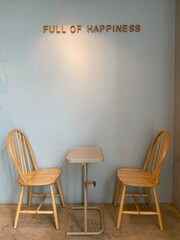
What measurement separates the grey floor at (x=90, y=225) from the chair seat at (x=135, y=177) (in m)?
0.42

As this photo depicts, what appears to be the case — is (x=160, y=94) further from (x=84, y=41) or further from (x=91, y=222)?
(x=91, y=222)

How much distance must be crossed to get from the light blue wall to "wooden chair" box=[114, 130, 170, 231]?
0.12 m

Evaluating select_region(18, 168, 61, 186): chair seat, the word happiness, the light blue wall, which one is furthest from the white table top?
the word happiness

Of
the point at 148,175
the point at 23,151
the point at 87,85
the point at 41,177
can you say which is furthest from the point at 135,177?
the point at 23,151

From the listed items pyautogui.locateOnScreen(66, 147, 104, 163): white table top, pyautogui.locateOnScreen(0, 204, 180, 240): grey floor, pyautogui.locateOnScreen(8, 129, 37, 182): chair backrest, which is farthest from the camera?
pyautogui.locateOnScreen(8, 129, 37, 182): chair backrest

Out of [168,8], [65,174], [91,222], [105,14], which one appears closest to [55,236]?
[91,222]

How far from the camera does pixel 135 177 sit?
6.41ft

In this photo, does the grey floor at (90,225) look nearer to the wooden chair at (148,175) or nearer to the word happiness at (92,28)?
the wooden chair at (148,175)

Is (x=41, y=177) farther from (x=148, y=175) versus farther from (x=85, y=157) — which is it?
(x=148, y=175)

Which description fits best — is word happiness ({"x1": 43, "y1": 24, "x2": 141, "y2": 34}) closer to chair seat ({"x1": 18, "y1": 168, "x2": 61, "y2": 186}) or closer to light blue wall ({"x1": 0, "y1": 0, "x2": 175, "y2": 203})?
light blue wall ({"x1": 0, "y1": 0, "x2": 175, "y2": 203})

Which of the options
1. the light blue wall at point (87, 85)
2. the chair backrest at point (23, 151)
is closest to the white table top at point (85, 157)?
the light blue wall at point (87, 85)

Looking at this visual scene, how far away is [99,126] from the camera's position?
2287mm

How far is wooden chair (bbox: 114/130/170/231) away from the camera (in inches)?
71.3

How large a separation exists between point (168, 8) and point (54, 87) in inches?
59.4
